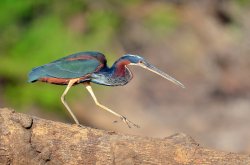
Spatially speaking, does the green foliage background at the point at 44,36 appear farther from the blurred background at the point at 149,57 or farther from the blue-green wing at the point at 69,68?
the blue-green wing at the point at 69,68

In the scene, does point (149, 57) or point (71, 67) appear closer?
point (71, 67)

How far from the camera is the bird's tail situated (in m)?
6.55

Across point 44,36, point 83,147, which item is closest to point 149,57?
point 44,36

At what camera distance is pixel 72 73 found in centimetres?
668

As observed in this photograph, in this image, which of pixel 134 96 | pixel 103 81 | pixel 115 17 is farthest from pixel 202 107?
pixel 103 81

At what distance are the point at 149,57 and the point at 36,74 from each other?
13409mm

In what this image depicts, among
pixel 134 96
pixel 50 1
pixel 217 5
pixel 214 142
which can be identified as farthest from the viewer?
pixel 217 5

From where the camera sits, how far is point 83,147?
6621 mm

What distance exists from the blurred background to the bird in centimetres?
958

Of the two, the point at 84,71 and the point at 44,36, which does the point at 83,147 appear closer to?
the point at 84,71

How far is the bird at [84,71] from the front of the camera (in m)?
6.64

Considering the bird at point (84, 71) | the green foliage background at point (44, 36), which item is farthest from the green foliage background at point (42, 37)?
the bird at point (84, 71)

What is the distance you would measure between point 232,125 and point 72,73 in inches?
450

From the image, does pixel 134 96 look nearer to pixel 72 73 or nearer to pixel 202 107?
pixel 202 107
